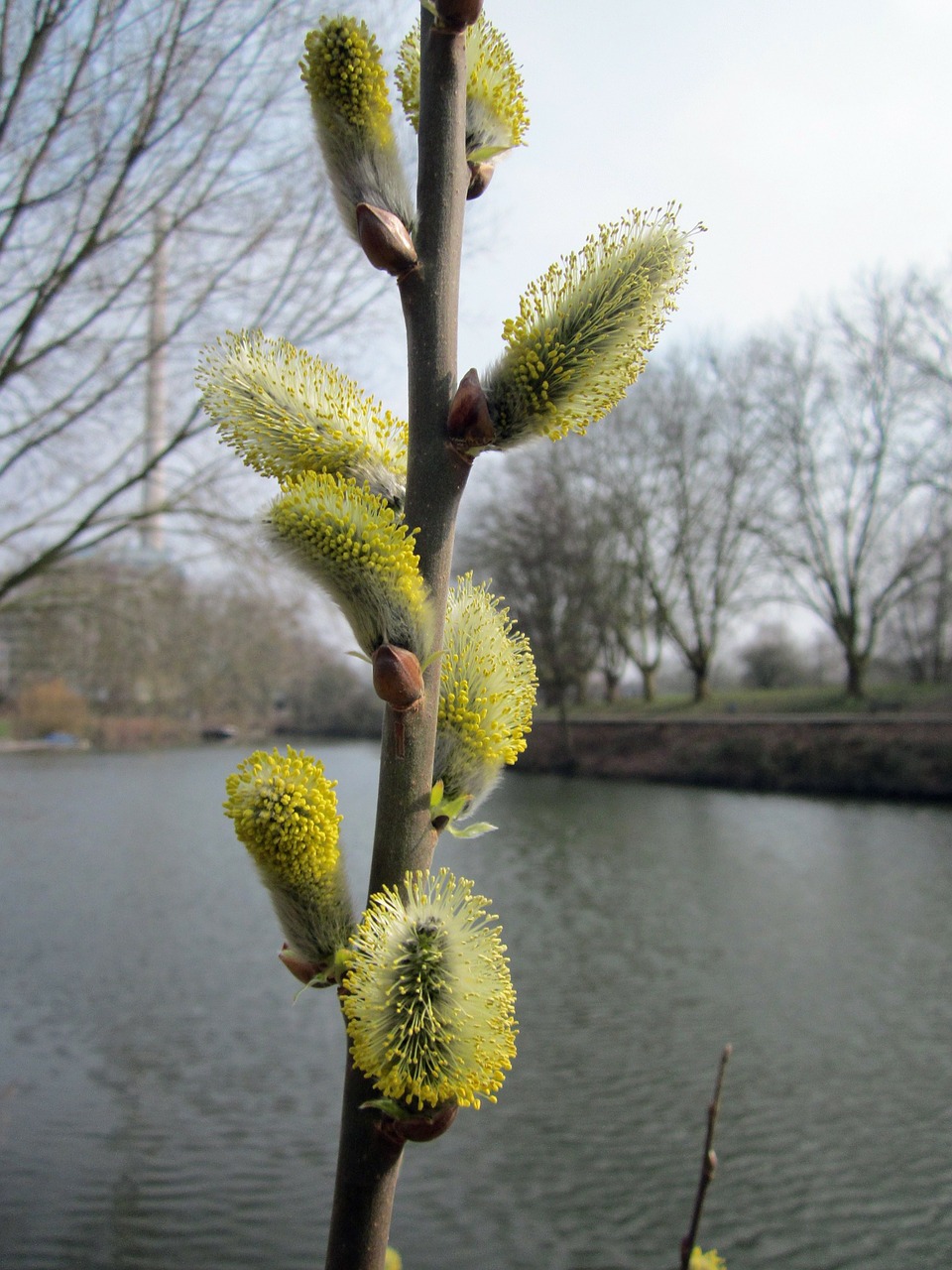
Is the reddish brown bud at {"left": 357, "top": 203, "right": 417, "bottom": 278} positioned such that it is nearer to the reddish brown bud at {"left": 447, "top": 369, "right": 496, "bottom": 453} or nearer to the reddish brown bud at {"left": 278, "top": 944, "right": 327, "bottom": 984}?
the reddish brown bud at {"left": 447, "top": 369, "right": 496, "bottom": 453}

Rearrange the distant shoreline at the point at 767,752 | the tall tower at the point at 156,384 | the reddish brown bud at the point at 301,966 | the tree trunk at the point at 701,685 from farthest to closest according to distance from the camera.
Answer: the tree trunk at the point at 701,685
the distant shoreline at the point at 767,752
the tall tower at the point at 156,384
the reddish brown bud at the point at 301,966

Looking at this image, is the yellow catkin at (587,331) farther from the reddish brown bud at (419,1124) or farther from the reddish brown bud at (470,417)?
the reddish brown bud at (419,1124)

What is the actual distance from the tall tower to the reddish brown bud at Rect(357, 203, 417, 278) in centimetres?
552

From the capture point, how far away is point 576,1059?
9516mm

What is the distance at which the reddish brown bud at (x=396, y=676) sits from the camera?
0.94 m

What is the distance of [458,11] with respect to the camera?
3.28 feet

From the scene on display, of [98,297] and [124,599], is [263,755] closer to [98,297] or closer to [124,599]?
[98,297]

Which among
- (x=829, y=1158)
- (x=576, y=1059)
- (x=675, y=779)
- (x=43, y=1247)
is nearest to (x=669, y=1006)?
(x=576, y=1059)

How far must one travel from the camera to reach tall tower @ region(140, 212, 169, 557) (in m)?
6.18

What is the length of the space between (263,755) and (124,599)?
773 centimetres

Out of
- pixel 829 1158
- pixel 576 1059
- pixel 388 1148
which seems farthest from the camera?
pixel 576 1059

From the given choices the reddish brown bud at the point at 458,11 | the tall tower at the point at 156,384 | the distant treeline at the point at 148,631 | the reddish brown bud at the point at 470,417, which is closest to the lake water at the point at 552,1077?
the distant treeline at the point at 148,631

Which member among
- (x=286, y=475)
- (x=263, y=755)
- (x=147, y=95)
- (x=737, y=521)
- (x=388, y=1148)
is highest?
(x=737, y=521)

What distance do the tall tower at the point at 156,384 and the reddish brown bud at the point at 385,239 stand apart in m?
5.52
